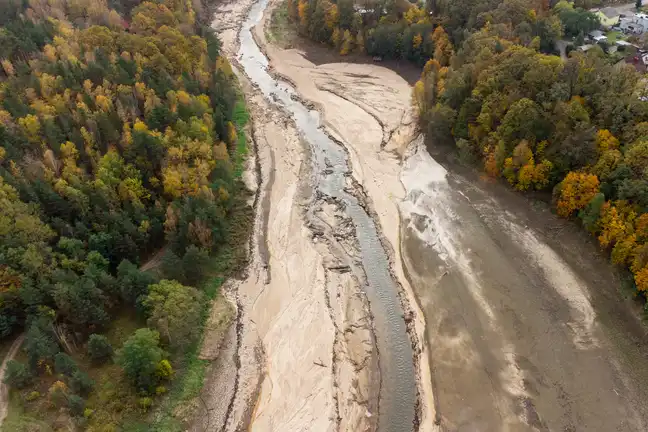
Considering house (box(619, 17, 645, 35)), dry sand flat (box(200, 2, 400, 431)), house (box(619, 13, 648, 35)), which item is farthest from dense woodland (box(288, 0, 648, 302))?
dry sand flat (box(200, 2, 400, 431))

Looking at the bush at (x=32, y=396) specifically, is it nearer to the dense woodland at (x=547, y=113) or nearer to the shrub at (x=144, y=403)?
the shrub at (x=144, y=403)

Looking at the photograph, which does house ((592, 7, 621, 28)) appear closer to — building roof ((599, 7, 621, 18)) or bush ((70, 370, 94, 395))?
building roof ((599, 7, 621, 18))

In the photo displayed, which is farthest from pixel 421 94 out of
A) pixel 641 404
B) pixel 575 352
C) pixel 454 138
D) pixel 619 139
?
pixel 641 404

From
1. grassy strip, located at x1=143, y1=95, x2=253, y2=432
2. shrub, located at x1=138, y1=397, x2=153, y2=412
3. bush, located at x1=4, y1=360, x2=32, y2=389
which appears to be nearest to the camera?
bush, located at x1=4, y1=360, x2=32, y2=389

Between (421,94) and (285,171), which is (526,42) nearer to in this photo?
(421,94)

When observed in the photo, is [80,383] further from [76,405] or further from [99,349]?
[99,349]

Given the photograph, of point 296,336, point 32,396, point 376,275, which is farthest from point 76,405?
point 376,275
